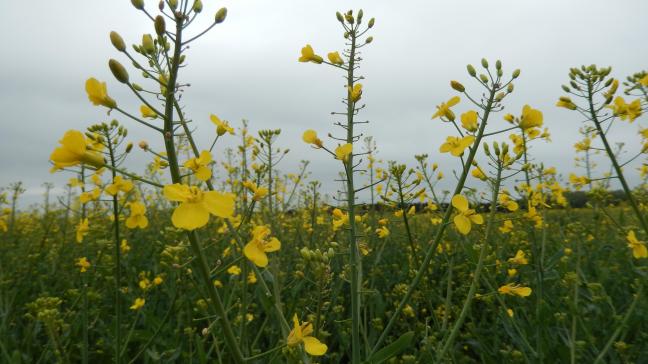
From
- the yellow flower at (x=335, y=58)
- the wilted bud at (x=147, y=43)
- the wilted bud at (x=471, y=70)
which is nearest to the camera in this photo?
the wilted bud at (x=147, y=43)

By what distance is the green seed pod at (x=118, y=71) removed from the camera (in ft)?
4.17

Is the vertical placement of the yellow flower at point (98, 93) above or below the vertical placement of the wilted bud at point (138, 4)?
below

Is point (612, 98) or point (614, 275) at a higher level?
point (612, 98)

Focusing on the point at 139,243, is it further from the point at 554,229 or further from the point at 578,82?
the point at 554,229

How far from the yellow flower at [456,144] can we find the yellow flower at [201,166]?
1052 mm

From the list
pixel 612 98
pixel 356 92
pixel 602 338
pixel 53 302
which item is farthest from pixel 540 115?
pixel 53 302

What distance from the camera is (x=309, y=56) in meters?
2.22

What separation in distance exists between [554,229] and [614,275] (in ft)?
10.2

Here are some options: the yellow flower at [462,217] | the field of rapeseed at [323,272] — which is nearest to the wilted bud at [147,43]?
the field of rapeseed at [323,272]

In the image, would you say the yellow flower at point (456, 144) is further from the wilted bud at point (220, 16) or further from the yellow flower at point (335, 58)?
the wilted bud at point (220, 16)

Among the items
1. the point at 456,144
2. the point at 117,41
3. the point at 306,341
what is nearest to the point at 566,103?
the point at 456,144

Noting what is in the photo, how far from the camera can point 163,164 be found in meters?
1.48

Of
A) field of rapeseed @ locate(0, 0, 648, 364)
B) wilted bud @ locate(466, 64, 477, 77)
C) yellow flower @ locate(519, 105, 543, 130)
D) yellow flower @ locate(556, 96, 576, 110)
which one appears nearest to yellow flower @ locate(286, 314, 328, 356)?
field of rapeseed @ locate(0, 0, 648, 364)

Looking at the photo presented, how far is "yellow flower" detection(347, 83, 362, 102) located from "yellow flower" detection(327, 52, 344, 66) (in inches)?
8.3
